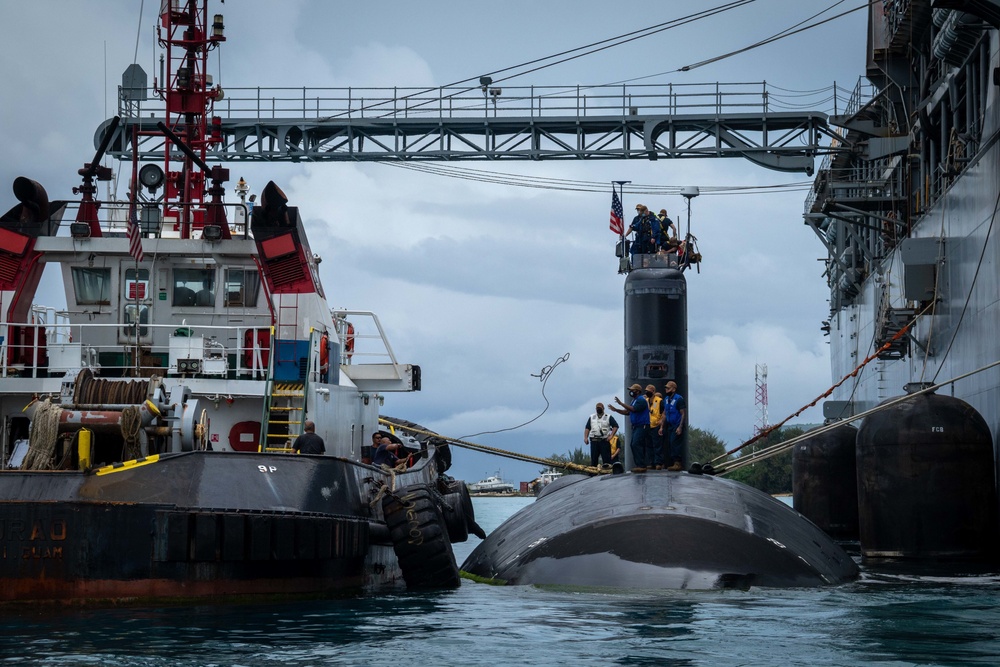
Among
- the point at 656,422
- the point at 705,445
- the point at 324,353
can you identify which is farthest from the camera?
the point at 705,445

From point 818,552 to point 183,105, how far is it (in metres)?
13.7

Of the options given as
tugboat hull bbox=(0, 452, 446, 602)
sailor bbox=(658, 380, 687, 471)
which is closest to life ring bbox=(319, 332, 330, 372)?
tugboat hull bbox=(0, 452, 446, 602)

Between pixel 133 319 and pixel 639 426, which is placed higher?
pixel 133 319

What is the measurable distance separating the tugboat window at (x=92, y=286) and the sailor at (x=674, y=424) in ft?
30.0

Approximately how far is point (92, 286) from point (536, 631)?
10.9 metres

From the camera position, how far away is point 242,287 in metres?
21.5

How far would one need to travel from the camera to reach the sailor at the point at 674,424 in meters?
21.8

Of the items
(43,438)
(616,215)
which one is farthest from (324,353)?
(616,215)

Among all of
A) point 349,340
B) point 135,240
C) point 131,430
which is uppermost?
point 135,240

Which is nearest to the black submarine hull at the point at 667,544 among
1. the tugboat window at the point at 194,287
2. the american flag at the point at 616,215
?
the tugboat window at the point at 194,287

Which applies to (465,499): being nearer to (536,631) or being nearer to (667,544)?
(667,544)

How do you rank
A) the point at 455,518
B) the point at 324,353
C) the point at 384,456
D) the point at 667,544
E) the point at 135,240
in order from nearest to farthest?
1. the point at 667,544
2. the point at 384,456
3. the point at 135,240
4. the point at 324,353
5. the point at 455,518

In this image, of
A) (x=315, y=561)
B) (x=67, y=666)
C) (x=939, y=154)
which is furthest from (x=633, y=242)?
(x=67, y=666)

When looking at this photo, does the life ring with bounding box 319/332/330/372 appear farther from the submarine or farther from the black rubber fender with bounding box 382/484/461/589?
the submarine
